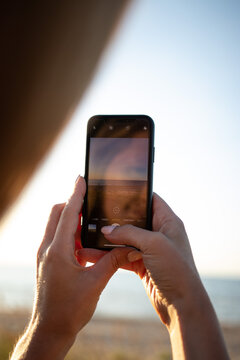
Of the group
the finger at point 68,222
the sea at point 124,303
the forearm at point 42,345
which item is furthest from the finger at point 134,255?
the sea at point 124,303

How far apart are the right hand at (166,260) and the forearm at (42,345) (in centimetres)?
35

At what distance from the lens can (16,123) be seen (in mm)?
3689

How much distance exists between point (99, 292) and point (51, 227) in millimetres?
325

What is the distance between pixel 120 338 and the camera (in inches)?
679

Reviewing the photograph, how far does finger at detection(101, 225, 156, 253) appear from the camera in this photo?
1434 millimetres

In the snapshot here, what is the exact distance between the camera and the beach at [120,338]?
38.5 ft

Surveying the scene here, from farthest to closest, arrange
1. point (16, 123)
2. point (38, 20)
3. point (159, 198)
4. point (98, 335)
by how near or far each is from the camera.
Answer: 1. point (98, 335)
2. point (16, 123)
3. point (38, 20)
4. point (159, 198)

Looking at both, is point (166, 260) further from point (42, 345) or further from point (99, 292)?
point (42, 345)

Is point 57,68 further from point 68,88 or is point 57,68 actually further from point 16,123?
point 16,123

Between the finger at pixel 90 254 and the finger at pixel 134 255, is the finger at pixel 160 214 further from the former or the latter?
the finger at pixel 90 254

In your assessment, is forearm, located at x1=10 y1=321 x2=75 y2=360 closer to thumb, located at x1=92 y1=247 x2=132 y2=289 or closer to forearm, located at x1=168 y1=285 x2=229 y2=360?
thumb, located at x1=92 y1=247 x2=132 y2=289

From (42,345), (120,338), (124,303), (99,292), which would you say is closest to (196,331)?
(99,292)

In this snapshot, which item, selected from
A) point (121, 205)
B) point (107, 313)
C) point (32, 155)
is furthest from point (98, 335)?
point (121, 205)

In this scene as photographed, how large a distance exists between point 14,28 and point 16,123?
0.84 m
